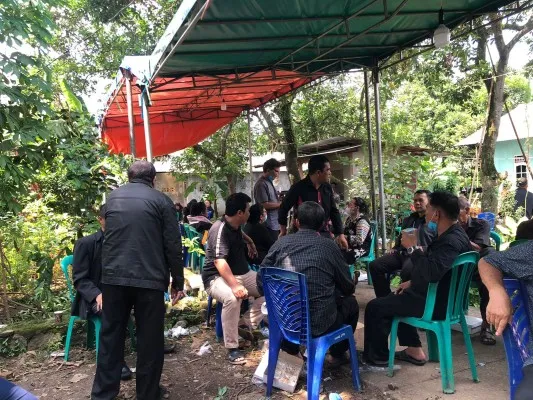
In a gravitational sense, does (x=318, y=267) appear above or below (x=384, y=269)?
above

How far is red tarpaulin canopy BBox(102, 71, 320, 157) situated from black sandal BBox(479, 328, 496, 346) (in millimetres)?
3871

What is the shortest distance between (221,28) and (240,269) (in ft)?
7.36

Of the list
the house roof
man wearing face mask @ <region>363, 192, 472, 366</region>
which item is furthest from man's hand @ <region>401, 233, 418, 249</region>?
the house roof

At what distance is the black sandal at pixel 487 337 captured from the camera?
148 inches

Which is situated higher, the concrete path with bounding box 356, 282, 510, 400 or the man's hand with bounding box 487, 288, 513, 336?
the man's hand with bounding box 487, 288, 513, 336

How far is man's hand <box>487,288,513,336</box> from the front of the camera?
1.93 m

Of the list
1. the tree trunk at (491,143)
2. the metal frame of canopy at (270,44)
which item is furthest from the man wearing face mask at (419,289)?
the tree trunk at (491,143)

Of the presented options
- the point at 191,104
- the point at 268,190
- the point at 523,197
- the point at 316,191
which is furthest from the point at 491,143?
the point at 191,104

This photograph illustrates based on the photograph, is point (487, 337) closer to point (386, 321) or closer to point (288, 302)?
point (386, 321)

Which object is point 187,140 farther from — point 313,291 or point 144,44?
point 313,291

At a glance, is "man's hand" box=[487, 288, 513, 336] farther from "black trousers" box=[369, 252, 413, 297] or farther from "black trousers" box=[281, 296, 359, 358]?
"black trousers" box=[369, 252, 413, 297]

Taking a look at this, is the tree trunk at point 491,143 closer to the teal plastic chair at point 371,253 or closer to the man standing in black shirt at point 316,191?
the teal plastic chair at point 371,253

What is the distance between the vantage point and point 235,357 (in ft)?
12.8

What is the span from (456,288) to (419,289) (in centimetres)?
25
